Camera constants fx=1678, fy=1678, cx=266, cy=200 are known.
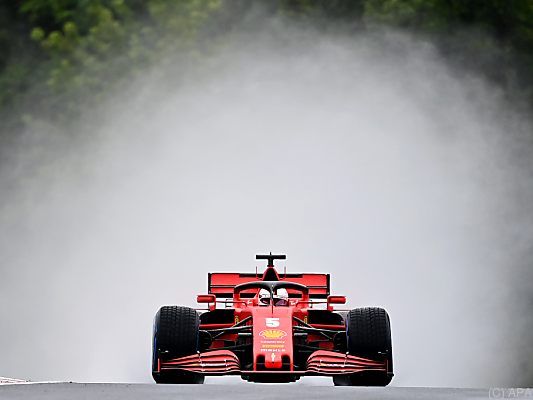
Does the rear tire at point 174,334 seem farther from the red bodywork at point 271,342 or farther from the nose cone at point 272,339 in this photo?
the nose cone at point 272,339

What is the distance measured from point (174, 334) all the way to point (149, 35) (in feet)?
91.9

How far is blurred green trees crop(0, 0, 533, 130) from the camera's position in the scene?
42562mm

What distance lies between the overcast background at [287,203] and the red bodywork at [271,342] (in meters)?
7.50

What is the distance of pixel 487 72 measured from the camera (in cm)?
4134

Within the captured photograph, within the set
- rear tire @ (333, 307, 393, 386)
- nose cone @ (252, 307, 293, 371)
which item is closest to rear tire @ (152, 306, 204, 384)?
nose cone @ (252, 307, 293, 371)

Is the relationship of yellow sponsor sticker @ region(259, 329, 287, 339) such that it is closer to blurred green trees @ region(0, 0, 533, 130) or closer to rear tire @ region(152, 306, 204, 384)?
rear tire @ region(152, 306, 204, 384)

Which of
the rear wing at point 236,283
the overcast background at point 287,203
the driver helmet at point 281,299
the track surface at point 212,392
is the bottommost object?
the track surface at point 212,392

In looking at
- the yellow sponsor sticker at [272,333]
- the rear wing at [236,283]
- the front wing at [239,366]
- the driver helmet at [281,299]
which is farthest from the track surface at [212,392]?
the rear wing at [236,283]

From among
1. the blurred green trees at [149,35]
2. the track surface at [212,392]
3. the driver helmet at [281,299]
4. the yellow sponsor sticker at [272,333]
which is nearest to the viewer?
the track surface at [212,392]

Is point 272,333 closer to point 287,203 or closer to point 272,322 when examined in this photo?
point 272,322

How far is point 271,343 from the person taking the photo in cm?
1820

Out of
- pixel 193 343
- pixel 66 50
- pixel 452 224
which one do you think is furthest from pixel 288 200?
pixel 193 343

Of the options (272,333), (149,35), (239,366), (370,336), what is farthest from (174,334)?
(149,35)

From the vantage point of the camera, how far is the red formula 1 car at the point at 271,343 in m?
18.0
